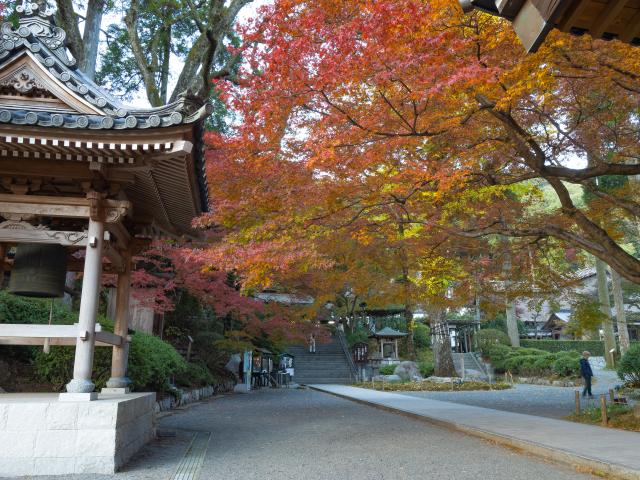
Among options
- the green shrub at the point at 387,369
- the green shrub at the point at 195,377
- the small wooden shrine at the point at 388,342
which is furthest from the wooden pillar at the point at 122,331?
the small wooden shrine at the point at 388,342

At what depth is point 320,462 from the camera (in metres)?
6.55

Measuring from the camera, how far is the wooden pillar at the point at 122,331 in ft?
23.6

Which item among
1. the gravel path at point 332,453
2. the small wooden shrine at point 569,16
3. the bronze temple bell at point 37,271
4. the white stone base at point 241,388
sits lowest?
the white stone base at point 241,388

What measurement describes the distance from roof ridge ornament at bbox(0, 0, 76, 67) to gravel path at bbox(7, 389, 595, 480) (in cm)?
522

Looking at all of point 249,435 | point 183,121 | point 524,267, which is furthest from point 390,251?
point 183,121

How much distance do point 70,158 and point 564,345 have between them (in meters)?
35.8

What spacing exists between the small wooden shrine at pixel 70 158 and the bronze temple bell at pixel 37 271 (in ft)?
0.05

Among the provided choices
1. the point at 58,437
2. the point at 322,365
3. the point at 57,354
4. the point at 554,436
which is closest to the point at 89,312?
the point at 58,437

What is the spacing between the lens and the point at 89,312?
593 cm

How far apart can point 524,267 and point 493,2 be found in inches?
447

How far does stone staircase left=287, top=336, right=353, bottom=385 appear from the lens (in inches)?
1105

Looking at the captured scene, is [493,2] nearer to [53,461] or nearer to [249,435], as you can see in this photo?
[53,461]

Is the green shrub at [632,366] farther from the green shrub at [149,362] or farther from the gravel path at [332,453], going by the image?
the green shrub at [149,362]

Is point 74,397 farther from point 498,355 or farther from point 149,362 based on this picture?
point 498,355
